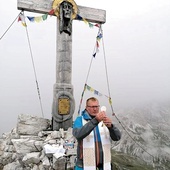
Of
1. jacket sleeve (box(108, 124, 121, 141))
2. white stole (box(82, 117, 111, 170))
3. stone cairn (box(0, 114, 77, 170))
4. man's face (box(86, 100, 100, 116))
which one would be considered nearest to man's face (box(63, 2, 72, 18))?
stone cairn (box(0, 114, 77, 170))

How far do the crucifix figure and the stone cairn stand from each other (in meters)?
0.66

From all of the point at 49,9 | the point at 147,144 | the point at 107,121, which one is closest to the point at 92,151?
the point at 107,121

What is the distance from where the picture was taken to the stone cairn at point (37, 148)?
628 cm

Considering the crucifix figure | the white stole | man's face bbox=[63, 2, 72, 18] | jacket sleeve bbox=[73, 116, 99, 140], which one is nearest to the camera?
jacket sleeve bbox=[73, 116, 99, 140]

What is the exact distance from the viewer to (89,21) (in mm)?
10414

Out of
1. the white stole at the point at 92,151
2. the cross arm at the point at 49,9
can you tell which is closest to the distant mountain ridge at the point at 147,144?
the cross arm at the point at 49,9

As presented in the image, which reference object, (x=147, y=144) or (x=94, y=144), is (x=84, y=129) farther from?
(x=147, y=144)

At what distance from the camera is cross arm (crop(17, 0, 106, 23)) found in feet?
29.9

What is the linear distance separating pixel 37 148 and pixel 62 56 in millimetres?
4163

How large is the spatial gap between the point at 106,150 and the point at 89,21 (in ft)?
27.0

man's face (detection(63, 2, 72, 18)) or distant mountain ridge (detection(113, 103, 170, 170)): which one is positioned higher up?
man's face (detection(63, 2, 72, 18))

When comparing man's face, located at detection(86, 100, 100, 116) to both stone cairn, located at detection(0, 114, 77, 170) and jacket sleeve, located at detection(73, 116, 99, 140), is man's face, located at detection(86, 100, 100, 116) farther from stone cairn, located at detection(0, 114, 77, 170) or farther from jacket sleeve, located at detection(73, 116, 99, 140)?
stone cairn, located at detection(0, 114, 77, 170)

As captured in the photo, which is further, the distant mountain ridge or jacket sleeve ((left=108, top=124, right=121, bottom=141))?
the distant mountain ridge

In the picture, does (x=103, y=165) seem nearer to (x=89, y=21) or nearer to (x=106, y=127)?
(x=106, y=127)
